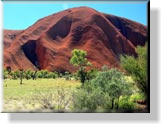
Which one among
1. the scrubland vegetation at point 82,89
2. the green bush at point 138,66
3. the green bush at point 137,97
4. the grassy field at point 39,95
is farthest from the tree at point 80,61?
the green bush at point 137,97

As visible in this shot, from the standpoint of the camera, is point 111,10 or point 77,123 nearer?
point 77,123

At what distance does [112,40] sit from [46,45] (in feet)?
3.65

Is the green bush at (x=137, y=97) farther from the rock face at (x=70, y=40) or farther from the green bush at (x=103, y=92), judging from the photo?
the rock face at (x=70, y=40)

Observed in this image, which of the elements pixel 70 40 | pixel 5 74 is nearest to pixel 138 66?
pixel 70 40

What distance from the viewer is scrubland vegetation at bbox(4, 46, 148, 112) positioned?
5.25 m

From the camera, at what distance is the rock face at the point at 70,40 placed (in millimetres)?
5473

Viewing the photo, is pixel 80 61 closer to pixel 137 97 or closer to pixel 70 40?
pixel 70 40

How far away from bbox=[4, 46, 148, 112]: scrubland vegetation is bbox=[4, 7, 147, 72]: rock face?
14 centimetres

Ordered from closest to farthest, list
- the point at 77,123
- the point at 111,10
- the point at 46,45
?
1. the point at 77,123
2. the point at 111,10
3. the point at 46,45

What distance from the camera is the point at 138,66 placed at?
549cm

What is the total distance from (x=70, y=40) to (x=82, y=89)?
86 centimetres

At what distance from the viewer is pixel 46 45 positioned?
5.80 meters
